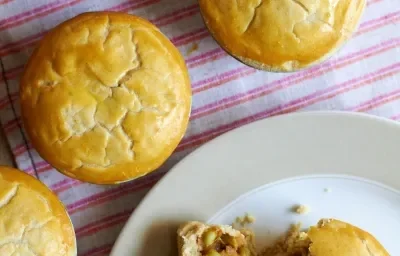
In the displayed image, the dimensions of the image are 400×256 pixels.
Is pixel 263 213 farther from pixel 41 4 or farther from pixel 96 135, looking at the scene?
pixel 41 4

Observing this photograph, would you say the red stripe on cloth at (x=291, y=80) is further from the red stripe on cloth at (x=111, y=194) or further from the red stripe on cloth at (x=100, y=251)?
the red stripe on cloth at (x=100, y=251)

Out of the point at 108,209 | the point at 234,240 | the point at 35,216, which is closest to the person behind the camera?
the point at 35,216

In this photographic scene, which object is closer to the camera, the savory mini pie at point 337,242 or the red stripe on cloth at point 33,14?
the savory mini pie at point 337,242

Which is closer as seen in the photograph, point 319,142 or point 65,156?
point 65,156

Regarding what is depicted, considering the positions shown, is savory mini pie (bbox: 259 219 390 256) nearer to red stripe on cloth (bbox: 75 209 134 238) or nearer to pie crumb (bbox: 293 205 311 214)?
pie crumb (bbox: 293 205 311 214)

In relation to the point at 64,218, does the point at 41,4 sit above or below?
above

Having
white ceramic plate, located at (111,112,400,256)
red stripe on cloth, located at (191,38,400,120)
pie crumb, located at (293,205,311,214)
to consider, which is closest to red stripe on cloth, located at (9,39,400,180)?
red stripe on cloth, located at (191,38,400,120)

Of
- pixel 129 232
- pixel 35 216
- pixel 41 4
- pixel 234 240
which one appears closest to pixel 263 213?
pixel 234 240

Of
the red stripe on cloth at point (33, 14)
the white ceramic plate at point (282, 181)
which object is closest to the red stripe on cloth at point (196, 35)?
the red stripe on cloth at point (33, 14)

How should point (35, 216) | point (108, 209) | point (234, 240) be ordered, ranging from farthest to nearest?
1. point (108, 209)
2. point (234, 240)
3. point (35, 216)
